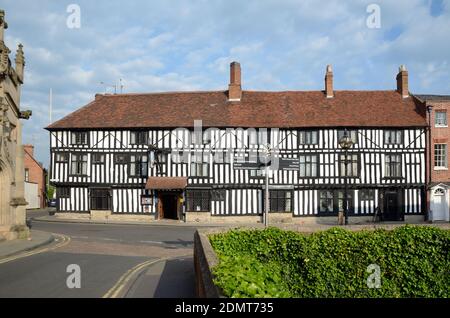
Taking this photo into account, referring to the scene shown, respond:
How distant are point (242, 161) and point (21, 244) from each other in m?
16.6

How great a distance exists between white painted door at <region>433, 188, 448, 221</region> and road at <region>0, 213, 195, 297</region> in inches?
773

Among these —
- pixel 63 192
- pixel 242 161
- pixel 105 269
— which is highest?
pixel 242 161

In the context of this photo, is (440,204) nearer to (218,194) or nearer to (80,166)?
(218,194)

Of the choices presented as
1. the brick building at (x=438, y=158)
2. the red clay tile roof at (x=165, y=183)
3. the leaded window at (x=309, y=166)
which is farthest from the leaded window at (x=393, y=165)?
the red clay tile roof at (x=165, y=183)

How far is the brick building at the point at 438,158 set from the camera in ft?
100

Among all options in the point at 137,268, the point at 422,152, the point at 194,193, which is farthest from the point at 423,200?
the point at 137,268

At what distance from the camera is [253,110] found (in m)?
32.6

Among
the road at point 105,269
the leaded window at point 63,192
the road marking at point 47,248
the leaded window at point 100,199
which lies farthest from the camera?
the leaded window at point 63,192

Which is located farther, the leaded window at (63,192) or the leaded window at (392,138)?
the leaded window at (63,192)

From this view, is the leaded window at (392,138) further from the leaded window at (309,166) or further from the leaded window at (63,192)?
the leaded window at (63,192)

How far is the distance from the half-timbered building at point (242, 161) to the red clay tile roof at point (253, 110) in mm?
134

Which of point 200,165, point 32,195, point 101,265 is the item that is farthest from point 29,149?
point 101,265

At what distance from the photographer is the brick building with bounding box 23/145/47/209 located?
4866 centimetres

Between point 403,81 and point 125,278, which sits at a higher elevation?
point 403,81
